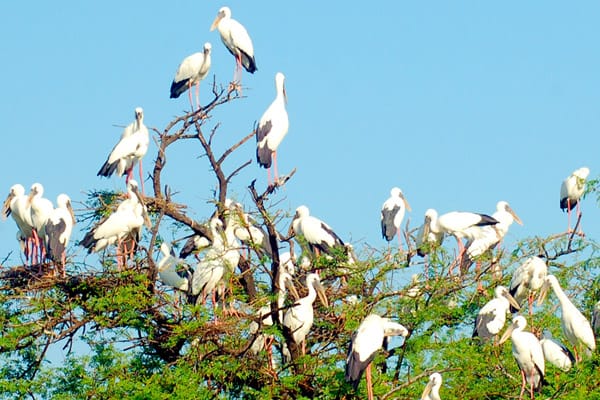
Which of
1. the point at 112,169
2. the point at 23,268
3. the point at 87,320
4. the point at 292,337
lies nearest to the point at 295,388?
the point at 292,337

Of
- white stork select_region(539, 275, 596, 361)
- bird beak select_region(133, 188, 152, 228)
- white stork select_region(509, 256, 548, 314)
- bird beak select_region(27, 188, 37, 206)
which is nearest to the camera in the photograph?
white stork select_region(539, 275, 596, 361)

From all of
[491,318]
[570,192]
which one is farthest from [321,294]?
[570,192]

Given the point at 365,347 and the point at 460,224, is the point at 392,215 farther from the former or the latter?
the point at 365,347

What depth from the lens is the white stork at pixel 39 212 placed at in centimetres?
1703

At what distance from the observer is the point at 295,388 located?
43.6 feet

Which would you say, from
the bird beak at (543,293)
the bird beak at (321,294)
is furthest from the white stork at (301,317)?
the bird beak at (543,293)

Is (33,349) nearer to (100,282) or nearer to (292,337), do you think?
(100,282)

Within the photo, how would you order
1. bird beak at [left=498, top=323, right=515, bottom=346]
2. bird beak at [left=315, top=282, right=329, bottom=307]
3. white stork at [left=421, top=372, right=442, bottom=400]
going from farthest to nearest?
bird beak at [left=315, top=282, right=329, bottom=307]
bird beak at [left=498, top=323, right=515, bottom=346]
white stork at [left=421, top=372, right=442, bottom=400]

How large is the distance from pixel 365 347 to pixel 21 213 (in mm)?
5733

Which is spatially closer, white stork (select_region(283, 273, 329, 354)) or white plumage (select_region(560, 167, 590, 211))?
white stork (select_region(283, 273, 329, 354))

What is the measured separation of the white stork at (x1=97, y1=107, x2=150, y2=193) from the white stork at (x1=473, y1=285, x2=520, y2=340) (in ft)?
15.2

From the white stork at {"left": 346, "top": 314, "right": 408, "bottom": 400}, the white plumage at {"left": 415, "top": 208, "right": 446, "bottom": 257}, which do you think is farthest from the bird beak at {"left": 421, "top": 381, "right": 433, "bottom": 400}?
the white plumage at {"left": 415, "top": 208, "right": 446, "bottom": 257}

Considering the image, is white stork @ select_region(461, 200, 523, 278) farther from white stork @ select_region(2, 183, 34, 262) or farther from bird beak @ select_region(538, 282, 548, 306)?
white stork @ select_region(2, 183, 34, 262)

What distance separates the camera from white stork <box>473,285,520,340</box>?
14.8m
